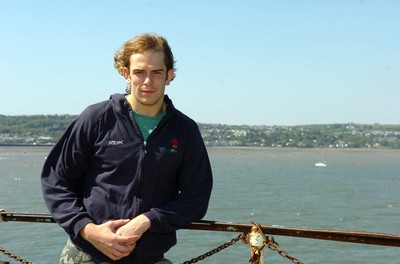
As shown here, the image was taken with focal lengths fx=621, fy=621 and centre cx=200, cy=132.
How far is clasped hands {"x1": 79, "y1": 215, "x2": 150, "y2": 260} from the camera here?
3.37 m

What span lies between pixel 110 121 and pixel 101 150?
0.59 feet

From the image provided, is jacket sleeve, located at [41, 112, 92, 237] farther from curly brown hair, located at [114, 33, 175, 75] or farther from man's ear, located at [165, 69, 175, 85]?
man's ear, located at [165, 69, 175, 85]

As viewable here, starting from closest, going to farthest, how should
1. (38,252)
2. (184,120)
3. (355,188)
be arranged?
(184,120)
(38,252)
(355,188)

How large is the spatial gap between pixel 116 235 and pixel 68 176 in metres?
0.50

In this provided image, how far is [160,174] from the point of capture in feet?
11.7

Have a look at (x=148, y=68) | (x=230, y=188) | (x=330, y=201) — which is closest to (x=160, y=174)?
(x=148, y=68)

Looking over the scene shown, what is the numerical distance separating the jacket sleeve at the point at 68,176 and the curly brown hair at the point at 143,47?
0.42 m

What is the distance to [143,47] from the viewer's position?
11.5 ft

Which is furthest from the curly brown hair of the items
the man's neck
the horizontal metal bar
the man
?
the horizontal metal bar

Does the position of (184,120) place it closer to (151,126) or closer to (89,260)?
(151,126)

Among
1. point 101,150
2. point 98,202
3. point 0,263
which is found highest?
point 101,150

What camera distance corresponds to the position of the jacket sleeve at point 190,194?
3.52 meters

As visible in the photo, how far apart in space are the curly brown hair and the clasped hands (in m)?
0.90

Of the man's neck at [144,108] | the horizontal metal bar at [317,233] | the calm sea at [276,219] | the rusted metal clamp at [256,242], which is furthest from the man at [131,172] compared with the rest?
the calm sea at [276,219]
